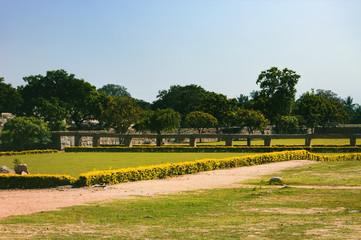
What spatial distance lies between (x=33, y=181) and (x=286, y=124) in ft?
192

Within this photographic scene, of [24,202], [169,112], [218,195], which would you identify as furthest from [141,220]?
[169,112]

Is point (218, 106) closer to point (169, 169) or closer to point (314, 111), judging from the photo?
point (314, 111)

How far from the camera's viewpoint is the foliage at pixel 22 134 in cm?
4822

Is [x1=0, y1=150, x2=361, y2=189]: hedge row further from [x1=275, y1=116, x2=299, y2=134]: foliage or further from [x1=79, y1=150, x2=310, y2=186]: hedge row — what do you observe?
[x1=275, y1=116, x2=299, y2=134]: foliage

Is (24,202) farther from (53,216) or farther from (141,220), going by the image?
(141,220)

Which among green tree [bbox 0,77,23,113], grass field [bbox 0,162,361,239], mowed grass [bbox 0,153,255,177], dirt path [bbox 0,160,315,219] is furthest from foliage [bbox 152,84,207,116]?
grass field [bbox 0,162,361,239]

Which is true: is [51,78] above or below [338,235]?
above

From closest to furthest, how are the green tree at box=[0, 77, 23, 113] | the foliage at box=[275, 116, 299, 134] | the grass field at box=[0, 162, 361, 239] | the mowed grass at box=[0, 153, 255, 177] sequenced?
the grass field at box=[0, 162, 361, 239], the mowed grass at box=[0, 153, 255, 177], the green tree at box=[0, 77, 23, 113], the foliage at box=[275, 116, 299, 134]

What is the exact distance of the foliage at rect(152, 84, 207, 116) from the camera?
287 feet

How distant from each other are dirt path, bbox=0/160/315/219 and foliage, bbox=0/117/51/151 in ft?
99.5

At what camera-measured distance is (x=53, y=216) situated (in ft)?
39.5

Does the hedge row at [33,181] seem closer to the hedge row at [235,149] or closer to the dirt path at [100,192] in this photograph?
the dirt path at [100,192]

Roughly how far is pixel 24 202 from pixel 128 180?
648 centimetres

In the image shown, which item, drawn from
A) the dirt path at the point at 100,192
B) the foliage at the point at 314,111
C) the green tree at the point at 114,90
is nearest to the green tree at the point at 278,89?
the foliage at the point at 314,111
